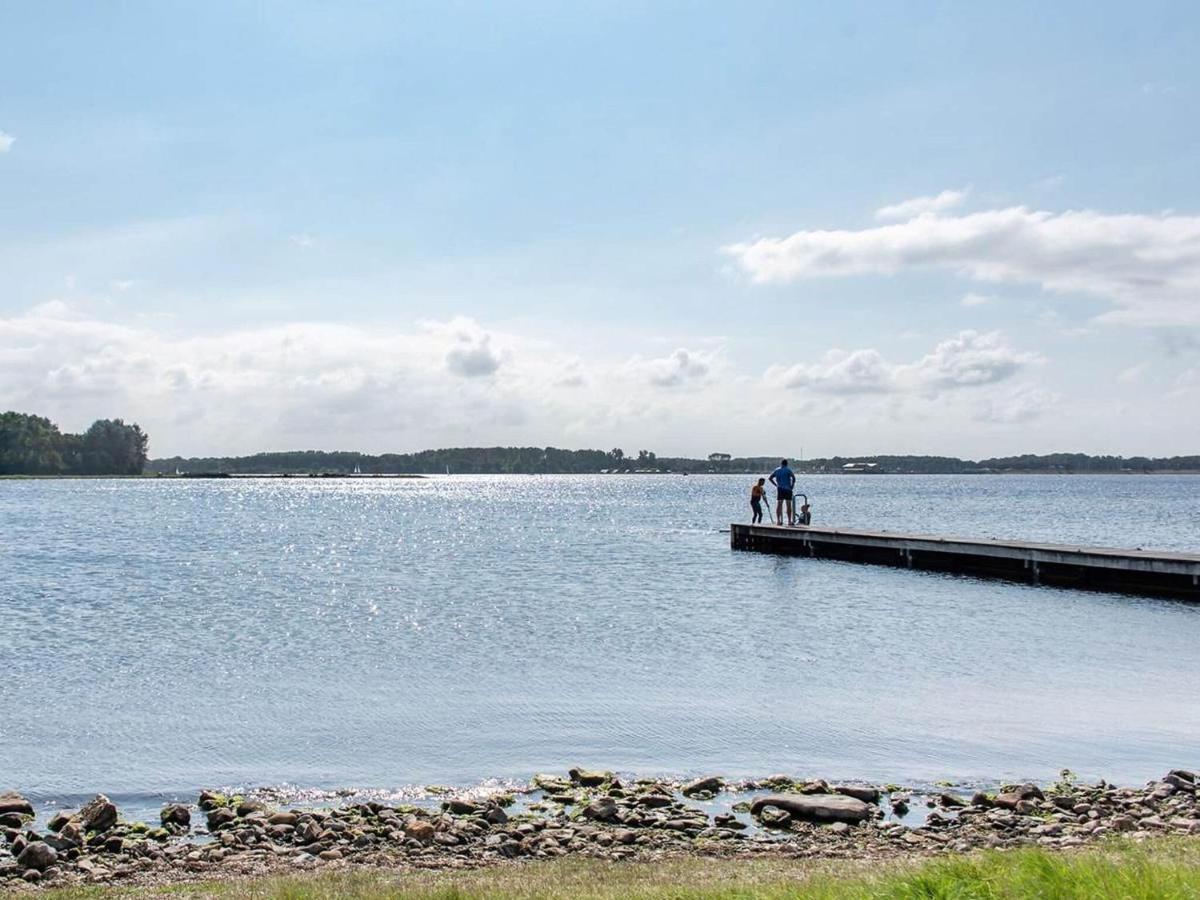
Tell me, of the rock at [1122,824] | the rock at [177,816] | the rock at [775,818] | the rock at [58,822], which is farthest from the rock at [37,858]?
the rock at [1122,824]

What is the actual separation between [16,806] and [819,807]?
7.83m

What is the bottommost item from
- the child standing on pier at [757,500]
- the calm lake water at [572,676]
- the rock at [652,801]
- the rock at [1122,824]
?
the calm lake water at [572,676]

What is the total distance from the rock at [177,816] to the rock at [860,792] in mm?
6425

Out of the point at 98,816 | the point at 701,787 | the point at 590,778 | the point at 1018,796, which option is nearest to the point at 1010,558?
the point at 1018,796

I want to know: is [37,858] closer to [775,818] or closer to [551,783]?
[551,783]

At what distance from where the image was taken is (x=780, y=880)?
26.6 feet

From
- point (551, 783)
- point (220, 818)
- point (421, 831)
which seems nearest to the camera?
point (421, 831)

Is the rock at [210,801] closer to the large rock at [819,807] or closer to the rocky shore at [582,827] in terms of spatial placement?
the rocky shore at [582,827]

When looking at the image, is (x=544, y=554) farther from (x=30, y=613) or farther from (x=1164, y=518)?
(x=1164, y=518)

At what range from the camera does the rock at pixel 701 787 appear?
11.8 metres

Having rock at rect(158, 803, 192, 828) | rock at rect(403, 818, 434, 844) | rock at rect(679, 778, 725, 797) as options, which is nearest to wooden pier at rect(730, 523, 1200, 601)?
rock at rect(679, 778, 725, 797)

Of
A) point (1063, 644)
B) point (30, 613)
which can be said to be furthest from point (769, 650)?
point (30, 613)

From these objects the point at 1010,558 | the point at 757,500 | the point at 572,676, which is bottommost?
the point at 572,676

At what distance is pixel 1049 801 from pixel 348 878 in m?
6.79
